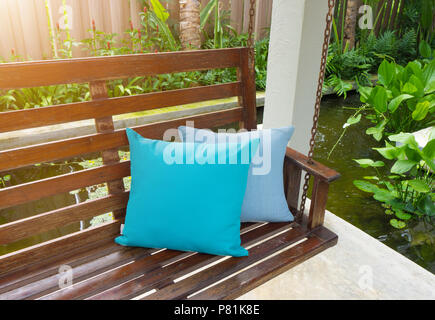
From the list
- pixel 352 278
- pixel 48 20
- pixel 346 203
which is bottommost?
pixel 346 203

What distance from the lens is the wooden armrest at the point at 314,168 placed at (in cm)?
138

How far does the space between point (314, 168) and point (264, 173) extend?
216mm

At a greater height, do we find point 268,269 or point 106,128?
point 106,128

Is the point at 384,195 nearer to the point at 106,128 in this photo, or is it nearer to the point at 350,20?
the point at 106,128

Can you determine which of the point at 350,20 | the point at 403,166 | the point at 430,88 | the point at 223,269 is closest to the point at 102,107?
the point at 223,269

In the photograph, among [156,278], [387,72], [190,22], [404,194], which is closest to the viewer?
[156,278]

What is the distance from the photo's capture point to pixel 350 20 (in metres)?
5.67

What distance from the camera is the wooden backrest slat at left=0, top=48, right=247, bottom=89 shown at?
3.99 ft

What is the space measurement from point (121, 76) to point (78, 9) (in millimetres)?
3224

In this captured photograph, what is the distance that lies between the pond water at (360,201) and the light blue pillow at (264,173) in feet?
3.49

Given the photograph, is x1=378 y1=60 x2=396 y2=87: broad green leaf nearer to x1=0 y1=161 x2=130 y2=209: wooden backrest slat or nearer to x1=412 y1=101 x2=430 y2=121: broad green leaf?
x1=412 y1=101 x2=430 y2=121: broad green leaf

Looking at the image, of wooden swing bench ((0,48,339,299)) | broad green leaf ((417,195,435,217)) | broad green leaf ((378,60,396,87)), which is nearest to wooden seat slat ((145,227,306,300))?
wooden swing bench ((0,48,339,299))

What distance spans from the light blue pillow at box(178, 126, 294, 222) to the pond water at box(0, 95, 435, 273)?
1074 millimetres
